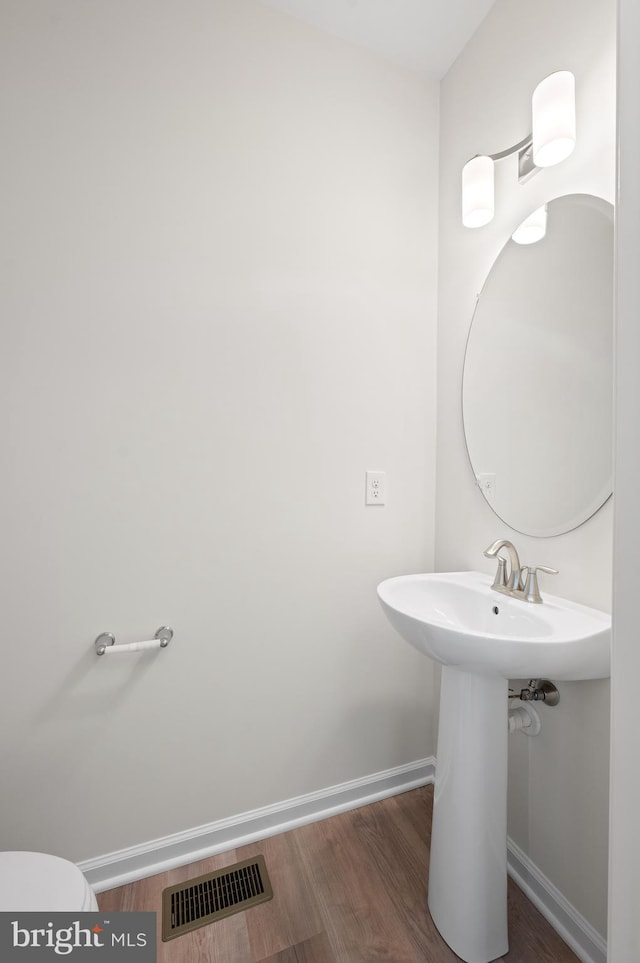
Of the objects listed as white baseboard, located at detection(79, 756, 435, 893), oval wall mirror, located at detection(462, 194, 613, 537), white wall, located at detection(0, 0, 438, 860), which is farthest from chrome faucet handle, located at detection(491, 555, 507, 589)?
white baseboard, located at detection(79, 756, 435, 893)

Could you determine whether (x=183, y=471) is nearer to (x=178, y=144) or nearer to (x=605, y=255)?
(x=178, y=144)

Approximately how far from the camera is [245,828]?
Result: 142 cm

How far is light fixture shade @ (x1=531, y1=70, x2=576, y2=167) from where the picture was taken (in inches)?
41.4

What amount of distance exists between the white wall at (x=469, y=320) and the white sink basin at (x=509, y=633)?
12 cm

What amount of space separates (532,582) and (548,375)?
56cm

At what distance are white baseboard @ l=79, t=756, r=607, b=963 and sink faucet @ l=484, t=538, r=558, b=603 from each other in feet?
2.50

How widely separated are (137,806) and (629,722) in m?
1.39

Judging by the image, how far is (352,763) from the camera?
5.17ft

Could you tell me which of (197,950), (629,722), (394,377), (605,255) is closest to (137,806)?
(197,950)

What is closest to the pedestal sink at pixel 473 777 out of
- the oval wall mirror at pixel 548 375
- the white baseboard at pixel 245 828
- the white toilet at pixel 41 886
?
the oval wall mirror at pixel 548 375

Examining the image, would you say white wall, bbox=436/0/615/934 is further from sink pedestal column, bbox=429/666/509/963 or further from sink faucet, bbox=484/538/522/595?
sink pedestal column, bbox=429/666/509/963

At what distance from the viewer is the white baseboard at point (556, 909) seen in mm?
1049

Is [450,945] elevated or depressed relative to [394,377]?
depressed

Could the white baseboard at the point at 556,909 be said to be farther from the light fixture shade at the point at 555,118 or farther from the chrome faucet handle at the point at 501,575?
the light fixture shade at the point at 555,118
